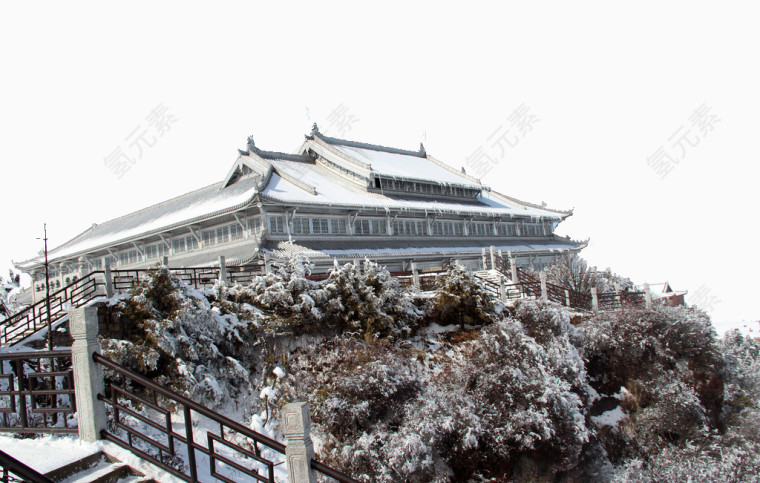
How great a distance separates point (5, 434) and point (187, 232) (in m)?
23.4

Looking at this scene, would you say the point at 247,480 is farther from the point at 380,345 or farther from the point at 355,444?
the point at 380,345

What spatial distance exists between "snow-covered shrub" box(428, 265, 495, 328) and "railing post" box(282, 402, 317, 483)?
1437cm

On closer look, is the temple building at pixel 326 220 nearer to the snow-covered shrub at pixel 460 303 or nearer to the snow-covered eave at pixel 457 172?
the snow-covered eave at pixel 457 172

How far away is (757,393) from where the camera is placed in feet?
63.0

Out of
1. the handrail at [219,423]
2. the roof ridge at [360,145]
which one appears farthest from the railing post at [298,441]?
the roof ridge at [360,145]

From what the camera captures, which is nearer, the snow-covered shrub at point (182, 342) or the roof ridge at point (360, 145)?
the snow-covered shrub at point (182, 342)

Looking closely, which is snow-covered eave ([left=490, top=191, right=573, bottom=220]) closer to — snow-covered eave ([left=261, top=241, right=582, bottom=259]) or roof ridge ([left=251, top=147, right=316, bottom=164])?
snow-covered eave ([left=261, top=241, right=582, bottom=259])

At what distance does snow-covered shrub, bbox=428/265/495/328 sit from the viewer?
1988 centimetres

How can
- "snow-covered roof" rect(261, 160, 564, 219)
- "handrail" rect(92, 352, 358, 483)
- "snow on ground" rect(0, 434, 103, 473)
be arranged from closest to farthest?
1. "handrail" rect(92, 352, 358, 483)
2. "snow on ground" rect(0, 434, 103, 473)
3. "snow-covered roof" rect(261, 160, 564, 219)

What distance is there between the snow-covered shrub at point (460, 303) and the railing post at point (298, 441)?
14.4m

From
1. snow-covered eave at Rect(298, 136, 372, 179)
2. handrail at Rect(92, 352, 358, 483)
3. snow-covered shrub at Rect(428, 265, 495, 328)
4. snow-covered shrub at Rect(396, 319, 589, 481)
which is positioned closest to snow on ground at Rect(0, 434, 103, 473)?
handrail at Rect(92, 352, 358, 483)

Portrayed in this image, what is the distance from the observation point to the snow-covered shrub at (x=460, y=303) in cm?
1988

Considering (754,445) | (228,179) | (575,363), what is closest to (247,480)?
(575,363)

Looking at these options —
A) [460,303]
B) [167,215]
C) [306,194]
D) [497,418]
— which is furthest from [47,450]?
[167,215]
